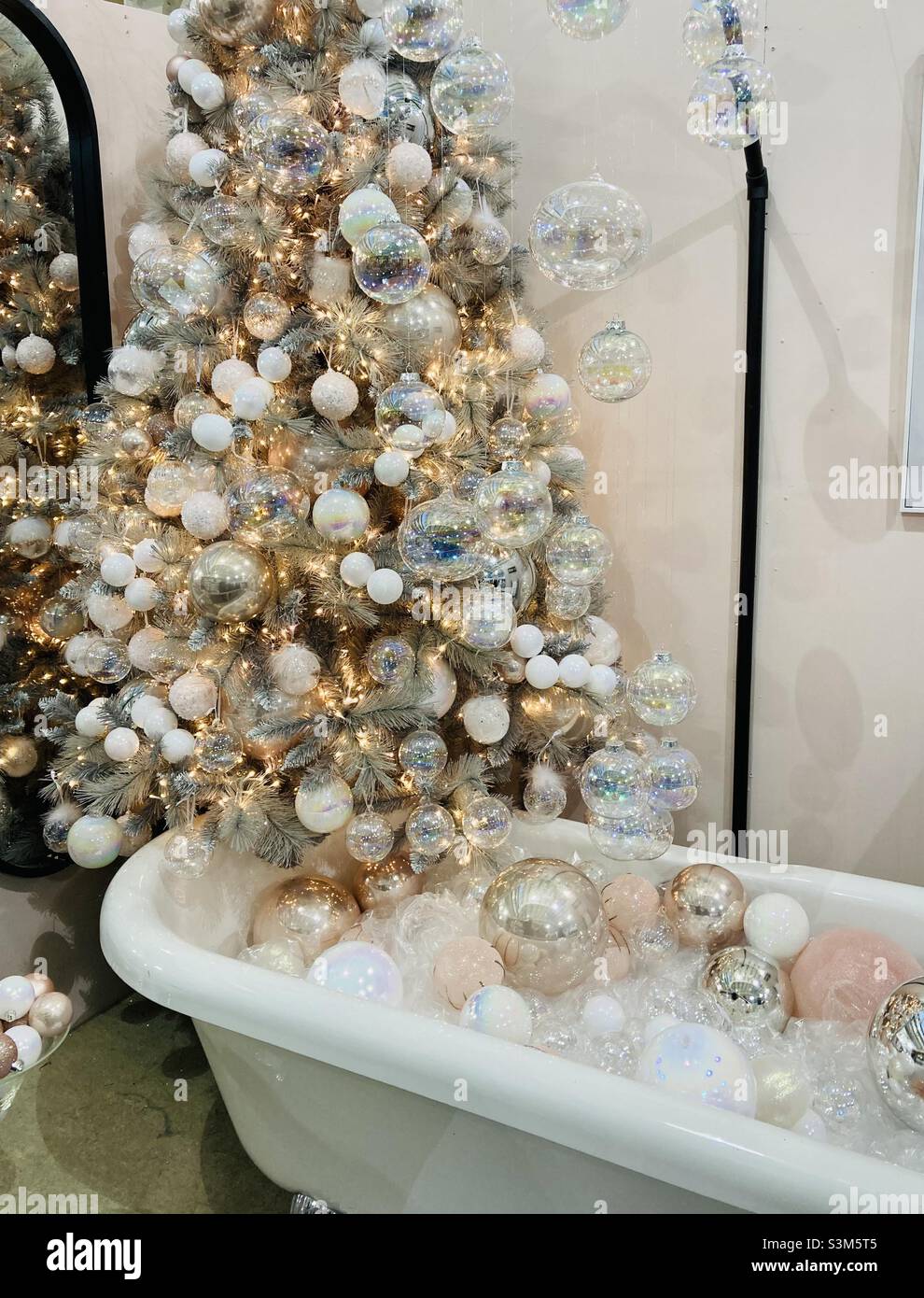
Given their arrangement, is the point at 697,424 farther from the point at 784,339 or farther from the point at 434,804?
the point at 434,804

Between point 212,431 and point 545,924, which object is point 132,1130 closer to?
point 545,924

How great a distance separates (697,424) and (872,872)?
3.86 ft

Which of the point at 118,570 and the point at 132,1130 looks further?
the point at 132,1130

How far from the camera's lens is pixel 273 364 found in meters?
1.78

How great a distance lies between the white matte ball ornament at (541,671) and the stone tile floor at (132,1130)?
3.78 feet

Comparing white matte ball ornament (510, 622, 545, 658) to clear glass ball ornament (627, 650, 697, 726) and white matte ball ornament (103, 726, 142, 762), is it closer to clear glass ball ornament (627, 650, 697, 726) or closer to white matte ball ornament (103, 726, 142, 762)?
clear glass ball ornament (627, 650, 697, 726)

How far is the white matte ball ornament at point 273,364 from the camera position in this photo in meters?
1.78

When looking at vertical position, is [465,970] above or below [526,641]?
below

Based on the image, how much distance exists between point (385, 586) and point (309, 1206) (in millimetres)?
1116

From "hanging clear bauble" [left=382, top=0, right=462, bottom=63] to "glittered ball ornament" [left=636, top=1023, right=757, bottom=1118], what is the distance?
162cm

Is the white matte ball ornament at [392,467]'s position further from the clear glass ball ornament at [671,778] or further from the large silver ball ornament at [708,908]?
the large silver ball ornament at [708,908]

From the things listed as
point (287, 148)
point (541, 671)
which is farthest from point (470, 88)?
point (541, 671)

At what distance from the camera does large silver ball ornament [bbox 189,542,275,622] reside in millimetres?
1670
